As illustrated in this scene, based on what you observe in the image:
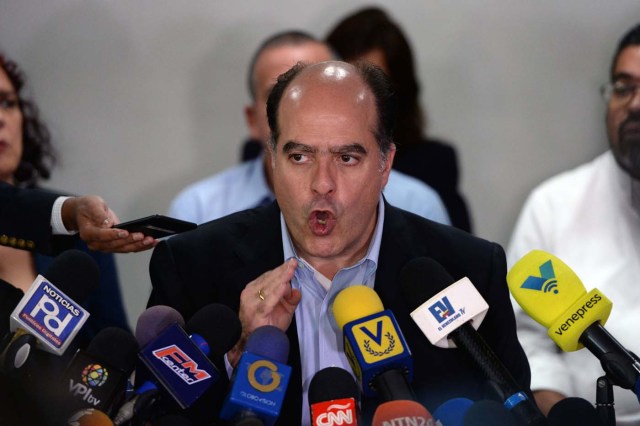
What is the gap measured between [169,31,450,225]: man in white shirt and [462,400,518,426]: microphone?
1.83 m

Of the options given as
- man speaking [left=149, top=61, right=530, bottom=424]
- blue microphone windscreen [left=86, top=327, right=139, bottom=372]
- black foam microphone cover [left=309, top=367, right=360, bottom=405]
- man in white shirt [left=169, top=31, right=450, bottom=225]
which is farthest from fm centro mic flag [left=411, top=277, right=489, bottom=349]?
man in white shirt [left=169, top=31, right=450, bottom=225]

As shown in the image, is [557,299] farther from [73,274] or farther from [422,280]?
[73,274]

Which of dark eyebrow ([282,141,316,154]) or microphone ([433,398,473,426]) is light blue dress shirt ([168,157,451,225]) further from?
microphone ([433,398,473,426])

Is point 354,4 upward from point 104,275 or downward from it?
upward

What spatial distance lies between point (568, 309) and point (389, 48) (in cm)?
214

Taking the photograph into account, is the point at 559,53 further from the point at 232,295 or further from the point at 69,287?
the point at 69,287

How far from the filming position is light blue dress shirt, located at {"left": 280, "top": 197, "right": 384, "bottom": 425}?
211 cm

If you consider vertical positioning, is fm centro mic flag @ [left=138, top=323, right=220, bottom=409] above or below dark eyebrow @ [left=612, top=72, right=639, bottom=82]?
below

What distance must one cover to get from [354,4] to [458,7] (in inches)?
17.9

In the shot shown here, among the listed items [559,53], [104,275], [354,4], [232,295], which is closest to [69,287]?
[232,295]

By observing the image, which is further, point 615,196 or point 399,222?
point 615,196

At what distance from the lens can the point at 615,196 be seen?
9.98 feet

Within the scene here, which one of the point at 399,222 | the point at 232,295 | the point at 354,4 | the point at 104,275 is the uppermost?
the point at 354,4

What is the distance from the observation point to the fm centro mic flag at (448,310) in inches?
65.7
